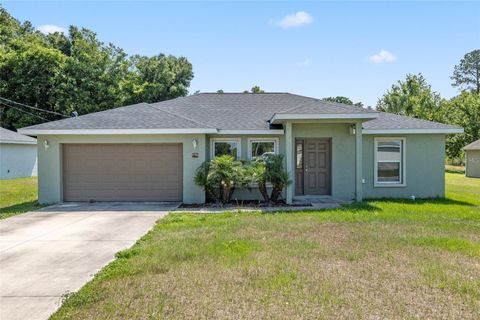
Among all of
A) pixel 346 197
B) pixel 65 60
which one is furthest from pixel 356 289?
pixel 65 60

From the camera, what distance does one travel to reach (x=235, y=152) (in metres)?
13.9

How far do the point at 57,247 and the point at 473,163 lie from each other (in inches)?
1120

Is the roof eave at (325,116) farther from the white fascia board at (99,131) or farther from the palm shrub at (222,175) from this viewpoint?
the white fascia board at (99,131)

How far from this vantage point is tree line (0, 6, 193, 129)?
31.3 meters

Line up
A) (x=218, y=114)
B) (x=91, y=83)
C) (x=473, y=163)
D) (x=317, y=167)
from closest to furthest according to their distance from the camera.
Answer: (x=317, y=167) < (x=218, y=114) < (x=473, y=163) < (x=91, y=83)

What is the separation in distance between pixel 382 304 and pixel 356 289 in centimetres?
48

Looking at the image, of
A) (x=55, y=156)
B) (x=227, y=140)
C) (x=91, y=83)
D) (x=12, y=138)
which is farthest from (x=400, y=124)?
(x=91, y=83)

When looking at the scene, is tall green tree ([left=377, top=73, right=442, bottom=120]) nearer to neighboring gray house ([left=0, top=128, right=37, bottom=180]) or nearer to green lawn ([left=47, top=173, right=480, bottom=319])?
green lawn ([left=47, top=173, right=480, bottom=319])

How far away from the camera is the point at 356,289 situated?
4.89 metres

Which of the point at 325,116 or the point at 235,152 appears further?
the point at 235,152

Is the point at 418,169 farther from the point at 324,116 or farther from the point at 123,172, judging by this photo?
the point at 123,172

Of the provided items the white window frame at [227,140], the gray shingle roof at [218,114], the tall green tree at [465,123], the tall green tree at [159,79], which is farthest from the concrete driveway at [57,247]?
the tall green tree at [465,123]

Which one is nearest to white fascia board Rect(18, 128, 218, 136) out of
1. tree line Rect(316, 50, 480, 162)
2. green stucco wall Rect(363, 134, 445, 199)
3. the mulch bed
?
the mulch bed

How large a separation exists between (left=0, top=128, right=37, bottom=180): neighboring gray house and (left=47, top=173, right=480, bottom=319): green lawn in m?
18.5
